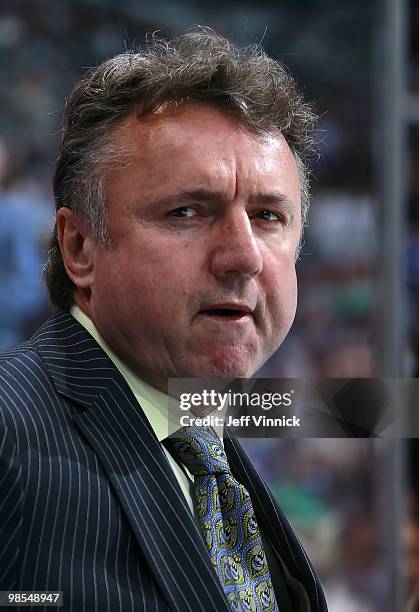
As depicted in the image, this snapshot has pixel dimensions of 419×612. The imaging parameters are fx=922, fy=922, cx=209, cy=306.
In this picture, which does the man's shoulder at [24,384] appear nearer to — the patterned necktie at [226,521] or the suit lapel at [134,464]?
the suit lapel at [134,464]

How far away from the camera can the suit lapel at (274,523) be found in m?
0.79

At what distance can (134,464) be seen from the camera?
0.71 meters

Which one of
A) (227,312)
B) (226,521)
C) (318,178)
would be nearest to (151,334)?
(227,312)

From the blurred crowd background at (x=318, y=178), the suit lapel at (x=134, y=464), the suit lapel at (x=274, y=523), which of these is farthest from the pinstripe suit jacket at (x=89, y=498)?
the blurred crowd background at (x=318, y=178)

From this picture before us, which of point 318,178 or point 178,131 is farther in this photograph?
point 318,178

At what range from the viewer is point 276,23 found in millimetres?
1854

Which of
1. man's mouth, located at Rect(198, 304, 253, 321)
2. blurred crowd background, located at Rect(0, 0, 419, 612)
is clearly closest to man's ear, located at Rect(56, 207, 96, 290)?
man's mouth, located at Rect(198, 304, 253, 321)

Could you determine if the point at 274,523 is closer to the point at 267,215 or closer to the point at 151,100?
the point at 267,215

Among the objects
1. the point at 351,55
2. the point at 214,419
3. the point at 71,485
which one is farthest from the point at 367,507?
the point at 71,485

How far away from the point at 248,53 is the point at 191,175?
19 centimetres

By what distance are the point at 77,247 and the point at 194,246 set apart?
0.13 m

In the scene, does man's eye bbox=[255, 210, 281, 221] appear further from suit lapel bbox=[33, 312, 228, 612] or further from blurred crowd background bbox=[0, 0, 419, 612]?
blurred crowd background bbox=[0, 0, 419, 612]

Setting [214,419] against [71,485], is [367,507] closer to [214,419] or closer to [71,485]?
[214,419]

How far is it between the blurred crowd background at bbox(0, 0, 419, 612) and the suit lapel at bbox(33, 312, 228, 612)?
83cm
